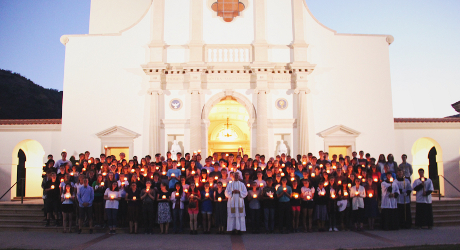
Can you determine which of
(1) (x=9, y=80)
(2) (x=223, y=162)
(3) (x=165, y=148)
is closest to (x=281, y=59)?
(3) (x=165, y=148)

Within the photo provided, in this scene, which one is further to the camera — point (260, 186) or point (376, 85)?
point (376, 85)

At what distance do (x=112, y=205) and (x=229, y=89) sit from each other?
10.4m

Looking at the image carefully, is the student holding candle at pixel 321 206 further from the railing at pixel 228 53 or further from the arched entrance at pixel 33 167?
the arched entrance at pixel 33 167

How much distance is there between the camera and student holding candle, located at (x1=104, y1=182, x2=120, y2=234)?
11180mm

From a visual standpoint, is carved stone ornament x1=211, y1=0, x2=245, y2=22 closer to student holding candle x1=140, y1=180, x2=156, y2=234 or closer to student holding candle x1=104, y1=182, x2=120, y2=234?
student holding candle x1=140, y1=180, x2=156, y2=234

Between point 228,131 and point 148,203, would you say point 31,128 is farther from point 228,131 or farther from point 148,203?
point 228,131

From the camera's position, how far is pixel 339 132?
19672 mm

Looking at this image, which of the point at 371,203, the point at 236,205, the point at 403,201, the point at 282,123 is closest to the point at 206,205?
the point at 236,205

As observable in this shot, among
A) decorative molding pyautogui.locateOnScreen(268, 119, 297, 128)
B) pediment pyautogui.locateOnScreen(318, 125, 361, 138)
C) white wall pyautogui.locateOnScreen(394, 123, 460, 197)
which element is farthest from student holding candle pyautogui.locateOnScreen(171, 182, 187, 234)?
white wall pyautogui.locateOnScreen(394, 123, 460, 197)

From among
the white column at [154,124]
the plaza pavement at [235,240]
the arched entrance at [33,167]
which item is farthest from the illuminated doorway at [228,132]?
the plaza pavement at [235,240]

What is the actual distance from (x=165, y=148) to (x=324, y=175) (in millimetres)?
10110

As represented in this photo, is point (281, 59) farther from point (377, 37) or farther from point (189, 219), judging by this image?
point (189, 219)

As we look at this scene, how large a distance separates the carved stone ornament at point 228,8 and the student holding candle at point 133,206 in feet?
40.3

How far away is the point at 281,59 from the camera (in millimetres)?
20141
